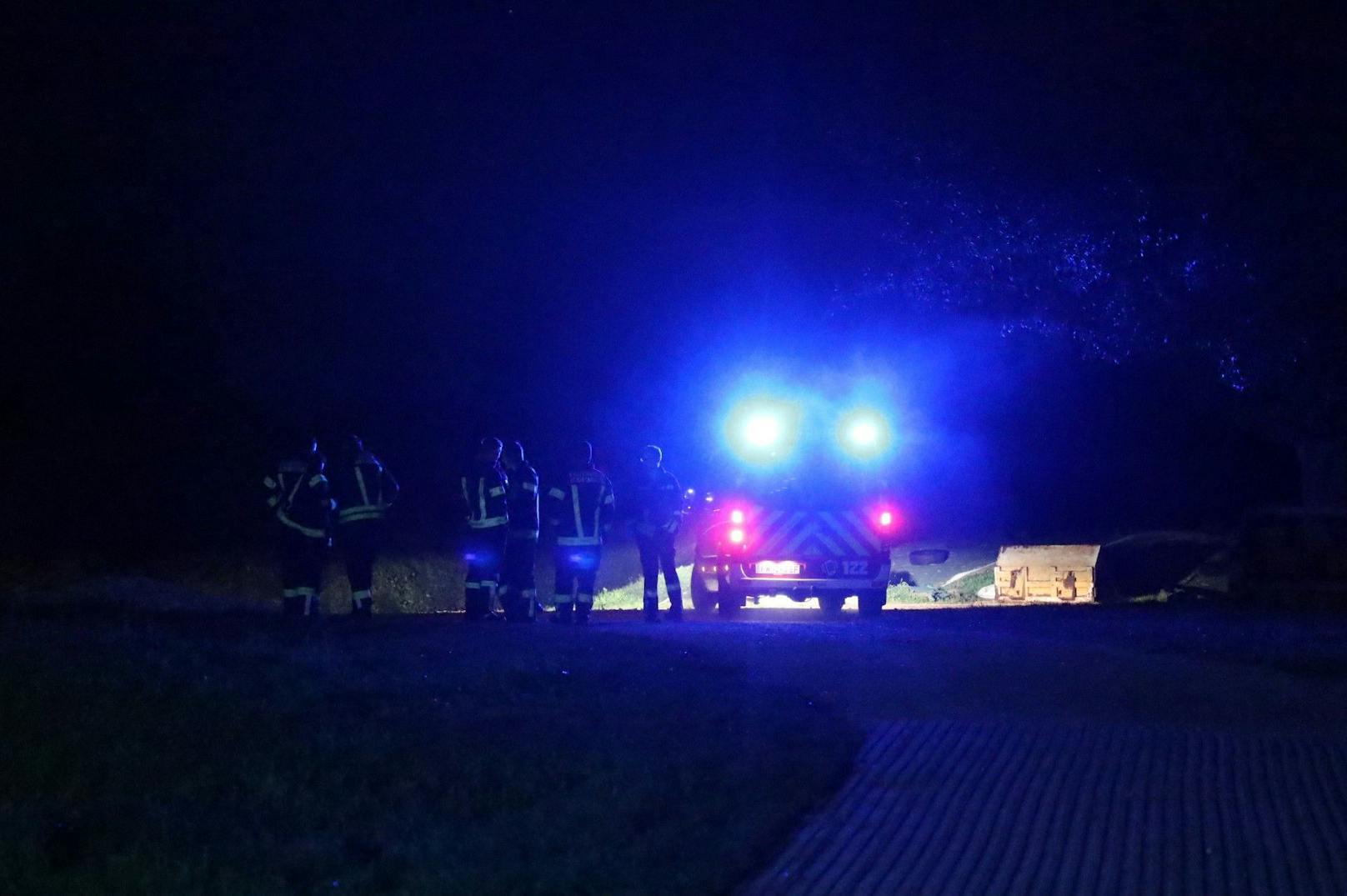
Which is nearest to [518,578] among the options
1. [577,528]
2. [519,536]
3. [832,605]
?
[519,536]

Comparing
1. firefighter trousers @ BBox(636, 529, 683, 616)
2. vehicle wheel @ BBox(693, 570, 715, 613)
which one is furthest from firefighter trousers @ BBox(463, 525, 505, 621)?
vehicle wheel @ BBox(693, 570, 715, 613)

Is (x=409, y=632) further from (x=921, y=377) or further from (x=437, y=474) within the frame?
(x=921, y=377)

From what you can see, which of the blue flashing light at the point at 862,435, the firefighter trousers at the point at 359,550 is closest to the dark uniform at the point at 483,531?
the firefighter trousers at the point at 359,550

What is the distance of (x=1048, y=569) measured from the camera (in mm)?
26625

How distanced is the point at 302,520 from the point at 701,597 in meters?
6.64

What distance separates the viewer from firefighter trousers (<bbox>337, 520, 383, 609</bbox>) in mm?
15820

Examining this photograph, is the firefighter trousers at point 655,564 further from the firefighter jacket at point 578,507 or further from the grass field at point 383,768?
the grass field at point 383,768

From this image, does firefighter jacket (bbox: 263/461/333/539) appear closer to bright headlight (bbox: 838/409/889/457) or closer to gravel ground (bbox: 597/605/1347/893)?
gravel ground (bbox: 597/605/1347/893)

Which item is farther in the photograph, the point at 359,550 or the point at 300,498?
the point at 359,550

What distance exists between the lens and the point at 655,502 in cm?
1752

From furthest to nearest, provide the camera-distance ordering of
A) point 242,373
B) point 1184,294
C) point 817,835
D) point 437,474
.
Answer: point 437,474, point 242,373, point 1184,294, point 817,835

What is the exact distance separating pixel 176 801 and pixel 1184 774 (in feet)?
17.2

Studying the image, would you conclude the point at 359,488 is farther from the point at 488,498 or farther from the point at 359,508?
the point at 488,498

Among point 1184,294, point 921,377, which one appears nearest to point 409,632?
point 1184,294
